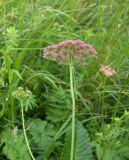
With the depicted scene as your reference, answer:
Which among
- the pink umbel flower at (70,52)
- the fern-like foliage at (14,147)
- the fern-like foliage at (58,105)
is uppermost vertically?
the pink umbel flower at (70,52)

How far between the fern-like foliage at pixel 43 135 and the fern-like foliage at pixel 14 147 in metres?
0.10

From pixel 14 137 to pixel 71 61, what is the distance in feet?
1.25

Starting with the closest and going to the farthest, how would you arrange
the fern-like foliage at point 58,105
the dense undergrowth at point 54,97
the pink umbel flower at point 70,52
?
the pink umbel flower at point 70,52, the dense undergrowth at point 54,97, the fern-like foliage at point 58,105

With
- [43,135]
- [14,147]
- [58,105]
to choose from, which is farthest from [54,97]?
[14,147]

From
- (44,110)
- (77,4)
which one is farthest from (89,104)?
(77,4)

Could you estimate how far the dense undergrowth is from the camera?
170cm

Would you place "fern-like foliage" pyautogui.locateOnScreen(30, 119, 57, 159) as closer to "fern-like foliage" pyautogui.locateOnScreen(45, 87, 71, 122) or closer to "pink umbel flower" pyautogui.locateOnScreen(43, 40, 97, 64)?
"fern-like foliage" pyautogui.locateOnScreen(45, 87, 71, 122)

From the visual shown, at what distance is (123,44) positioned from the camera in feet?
7.82

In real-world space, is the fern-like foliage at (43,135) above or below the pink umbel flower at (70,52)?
below

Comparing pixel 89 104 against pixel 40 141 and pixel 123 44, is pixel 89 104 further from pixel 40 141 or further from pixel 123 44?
pixel 123 44

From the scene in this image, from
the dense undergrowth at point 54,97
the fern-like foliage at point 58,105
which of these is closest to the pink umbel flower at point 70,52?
the dense undergrowth at point 54,97

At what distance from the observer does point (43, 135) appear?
1.82 meters

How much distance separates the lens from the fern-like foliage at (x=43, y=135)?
177 centimetres

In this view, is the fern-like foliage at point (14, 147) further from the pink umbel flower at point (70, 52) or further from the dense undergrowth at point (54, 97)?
the pink umbel flower at point (70, 52)
